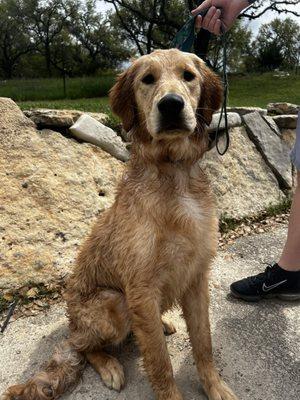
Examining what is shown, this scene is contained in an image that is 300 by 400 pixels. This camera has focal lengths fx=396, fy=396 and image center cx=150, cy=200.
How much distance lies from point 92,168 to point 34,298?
153 cm

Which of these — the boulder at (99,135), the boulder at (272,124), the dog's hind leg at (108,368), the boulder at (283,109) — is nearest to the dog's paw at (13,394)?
the dog's hind leg at (108,368)

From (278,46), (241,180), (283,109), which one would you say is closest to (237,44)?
(278,46)

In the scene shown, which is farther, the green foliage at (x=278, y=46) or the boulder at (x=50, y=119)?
the green foliage at (x=278, y=46)

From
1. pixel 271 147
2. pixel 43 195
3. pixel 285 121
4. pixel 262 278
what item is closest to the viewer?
pixel 262 278

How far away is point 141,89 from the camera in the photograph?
2.33 m

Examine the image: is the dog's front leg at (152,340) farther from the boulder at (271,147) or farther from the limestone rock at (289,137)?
the limestone rock at (289,137)

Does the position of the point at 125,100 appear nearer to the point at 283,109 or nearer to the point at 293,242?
the point at 293,242

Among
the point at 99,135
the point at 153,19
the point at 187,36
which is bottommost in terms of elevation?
the point at 99,135

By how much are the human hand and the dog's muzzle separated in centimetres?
99

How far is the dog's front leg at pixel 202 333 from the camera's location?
2.26 meters

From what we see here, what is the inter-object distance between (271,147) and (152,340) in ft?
12.8

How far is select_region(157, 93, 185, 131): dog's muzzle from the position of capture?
6.62ft

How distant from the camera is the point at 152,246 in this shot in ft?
6.91

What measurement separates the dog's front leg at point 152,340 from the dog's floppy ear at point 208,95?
1.11 m
